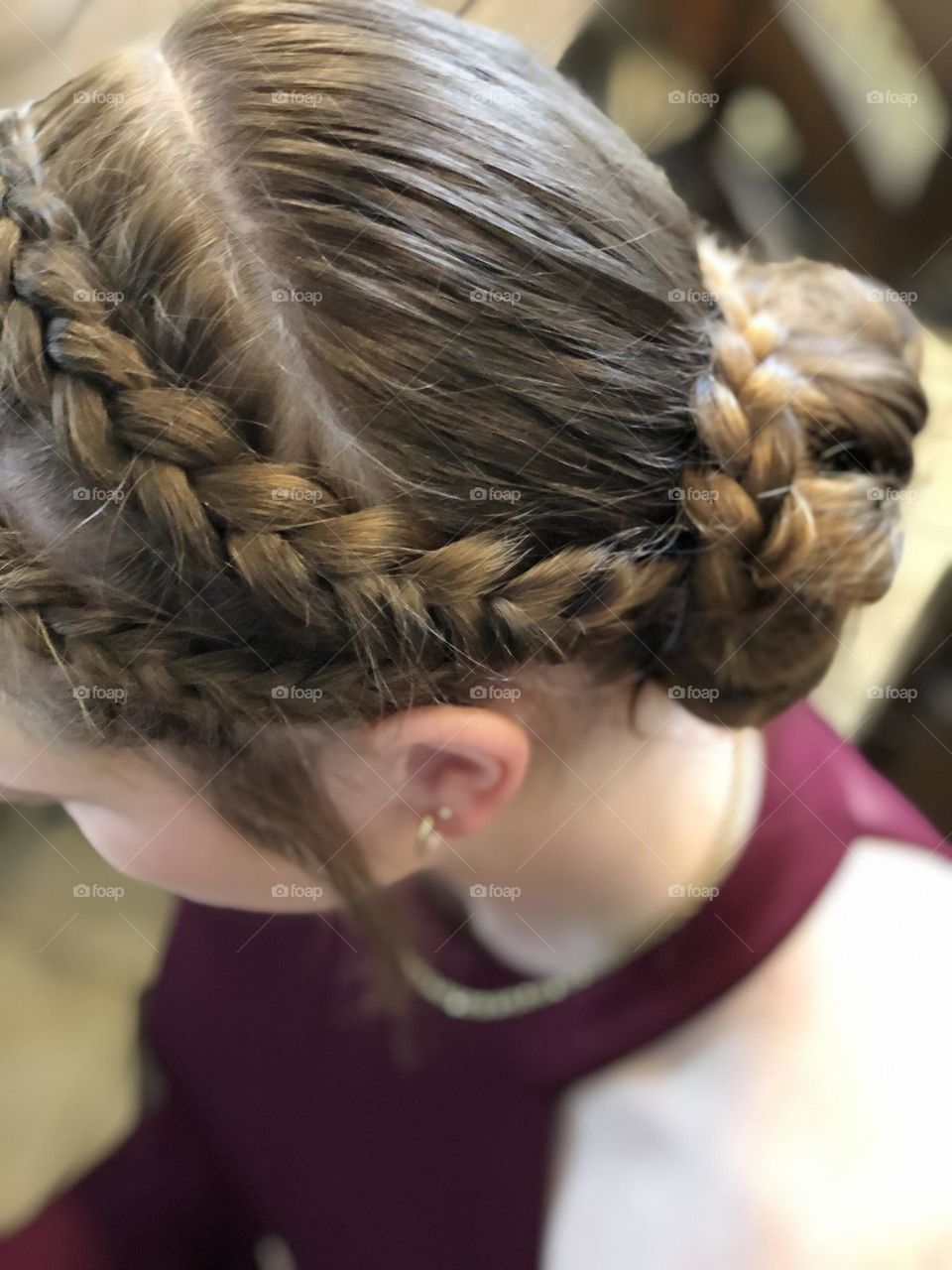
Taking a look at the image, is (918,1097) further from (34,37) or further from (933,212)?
(34,37)

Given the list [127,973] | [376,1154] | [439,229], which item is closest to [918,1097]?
[376,1154]

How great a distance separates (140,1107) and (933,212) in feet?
3.55

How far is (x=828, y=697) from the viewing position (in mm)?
753
